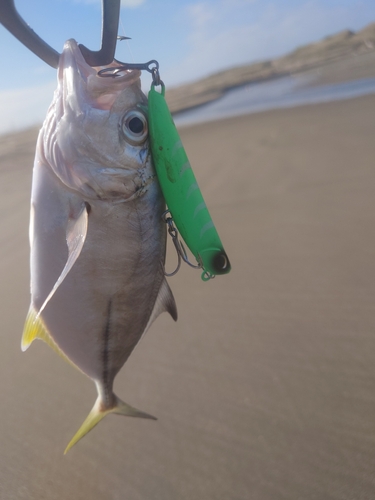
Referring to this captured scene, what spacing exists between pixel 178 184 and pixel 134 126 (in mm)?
280

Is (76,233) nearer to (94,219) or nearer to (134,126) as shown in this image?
(94,219)

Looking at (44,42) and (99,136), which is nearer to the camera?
(44,42)

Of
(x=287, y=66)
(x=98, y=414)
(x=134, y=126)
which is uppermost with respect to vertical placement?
(x=134, y=126)

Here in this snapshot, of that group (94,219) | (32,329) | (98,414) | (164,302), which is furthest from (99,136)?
(98,414)

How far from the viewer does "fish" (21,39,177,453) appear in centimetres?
130

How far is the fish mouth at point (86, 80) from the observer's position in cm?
123

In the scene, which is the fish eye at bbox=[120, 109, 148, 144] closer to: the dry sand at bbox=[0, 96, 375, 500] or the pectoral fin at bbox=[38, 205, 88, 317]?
the pectoral fin at bbox=[38, 205, 88, 317]

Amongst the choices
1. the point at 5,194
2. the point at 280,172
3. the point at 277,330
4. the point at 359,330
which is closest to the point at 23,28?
the point at 277,330

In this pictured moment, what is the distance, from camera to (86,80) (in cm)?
127

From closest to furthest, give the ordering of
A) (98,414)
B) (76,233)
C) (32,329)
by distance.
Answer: (76,233) < (32,329) < (98,414)

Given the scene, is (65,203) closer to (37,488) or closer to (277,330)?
(37,488)

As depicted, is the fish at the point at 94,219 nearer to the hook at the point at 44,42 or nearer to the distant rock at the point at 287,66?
the hook at the point at 44,42

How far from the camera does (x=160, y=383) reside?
2480 mm

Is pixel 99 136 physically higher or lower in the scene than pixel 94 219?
higher
